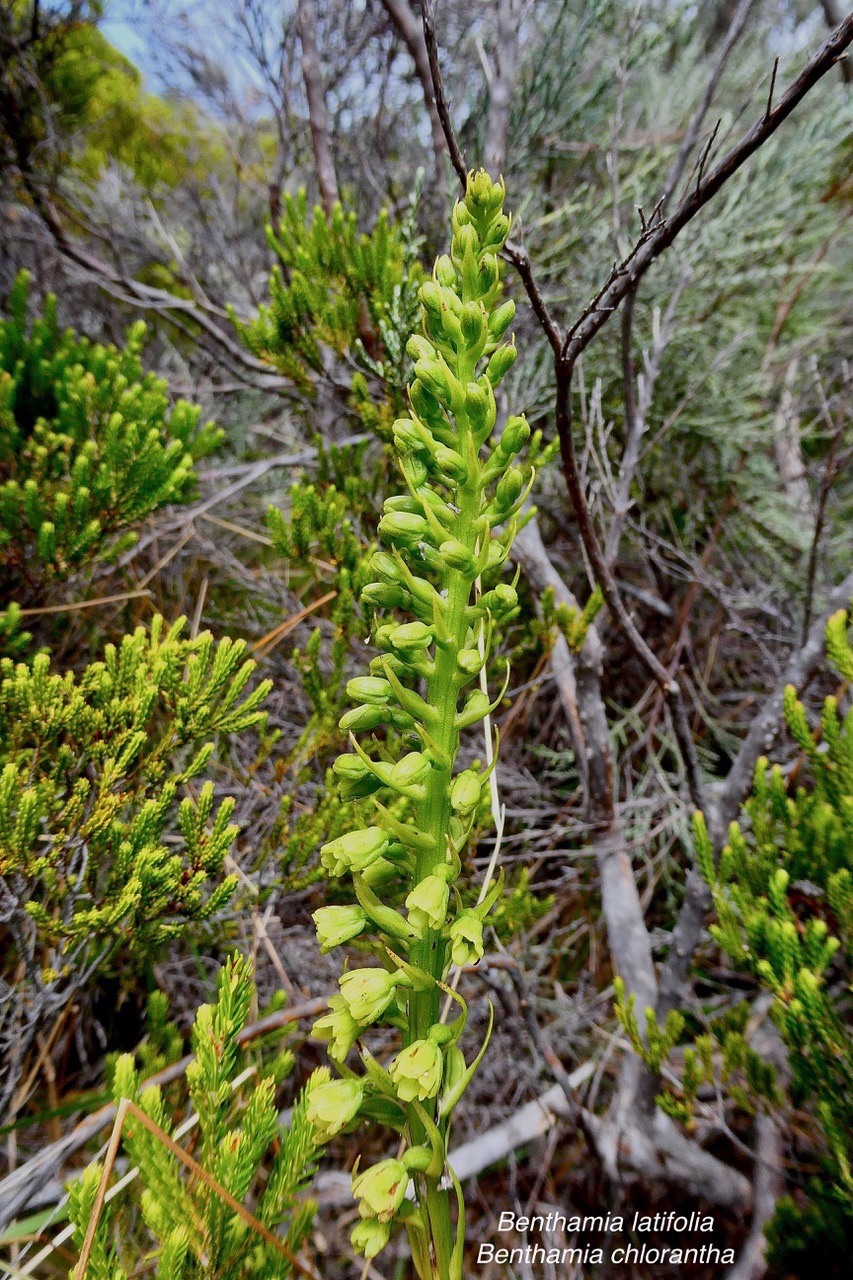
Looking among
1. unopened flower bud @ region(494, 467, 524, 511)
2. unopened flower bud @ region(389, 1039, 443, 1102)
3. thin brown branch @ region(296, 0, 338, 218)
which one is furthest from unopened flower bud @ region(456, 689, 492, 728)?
thin brown branch @ region(296, 0, 338, 218)

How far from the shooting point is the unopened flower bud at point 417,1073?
2.03 ft

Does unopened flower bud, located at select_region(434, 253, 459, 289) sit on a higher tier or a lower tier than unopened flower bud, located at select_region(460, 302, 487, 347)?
higher

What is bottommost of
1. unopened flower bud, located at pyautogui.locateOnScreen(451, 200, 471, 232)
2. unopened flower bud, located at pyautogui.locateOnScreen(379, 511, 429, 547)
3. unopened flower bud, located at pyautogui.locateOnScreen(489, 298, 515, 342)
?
unopened flower bud, located at pyautogui.locateOnScreen(379, 511, 429, 547)

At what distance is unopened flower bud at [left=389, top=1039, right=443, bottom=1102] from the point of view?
2.03 feet

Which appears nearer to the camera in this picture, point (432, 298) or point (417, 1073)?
point (417, 1073)

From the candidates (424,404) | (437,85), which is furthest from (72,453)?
(424,404)

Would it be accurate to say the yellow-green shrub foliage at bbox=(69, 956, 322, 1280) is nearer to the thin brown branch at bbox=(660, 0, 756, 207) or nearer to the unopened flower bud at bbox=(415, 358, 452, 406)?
the unopened flower bud at bbox=(415, 358, 452, 406)

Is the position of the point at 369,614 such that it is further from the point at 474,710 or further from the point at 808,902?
the point at 808,902

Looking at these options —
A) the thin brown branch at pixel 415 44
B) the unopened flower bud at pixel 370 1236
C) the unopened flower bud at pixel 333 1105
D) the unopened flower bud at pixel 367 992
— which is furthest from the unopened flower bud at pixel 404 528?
the thin brown branch at pixel 415 44

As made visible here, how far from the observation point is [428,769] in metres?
0.72

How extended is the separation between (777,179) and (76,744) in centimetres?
294

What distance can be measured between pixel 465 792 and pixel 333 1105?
34cm

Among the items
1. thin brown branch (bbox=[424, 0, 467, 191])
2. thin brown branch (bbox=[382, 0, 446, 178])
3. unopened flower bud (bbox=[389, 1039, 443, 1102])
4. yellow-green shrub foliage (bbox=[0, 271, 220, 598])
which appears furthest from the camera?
thin brown branch (bbox=[382, 0, 446, 178])

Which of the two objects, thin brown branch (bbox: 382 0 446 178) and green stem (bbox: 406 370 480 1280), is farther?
thin brown branch (bbox: 382 0 446 178)
